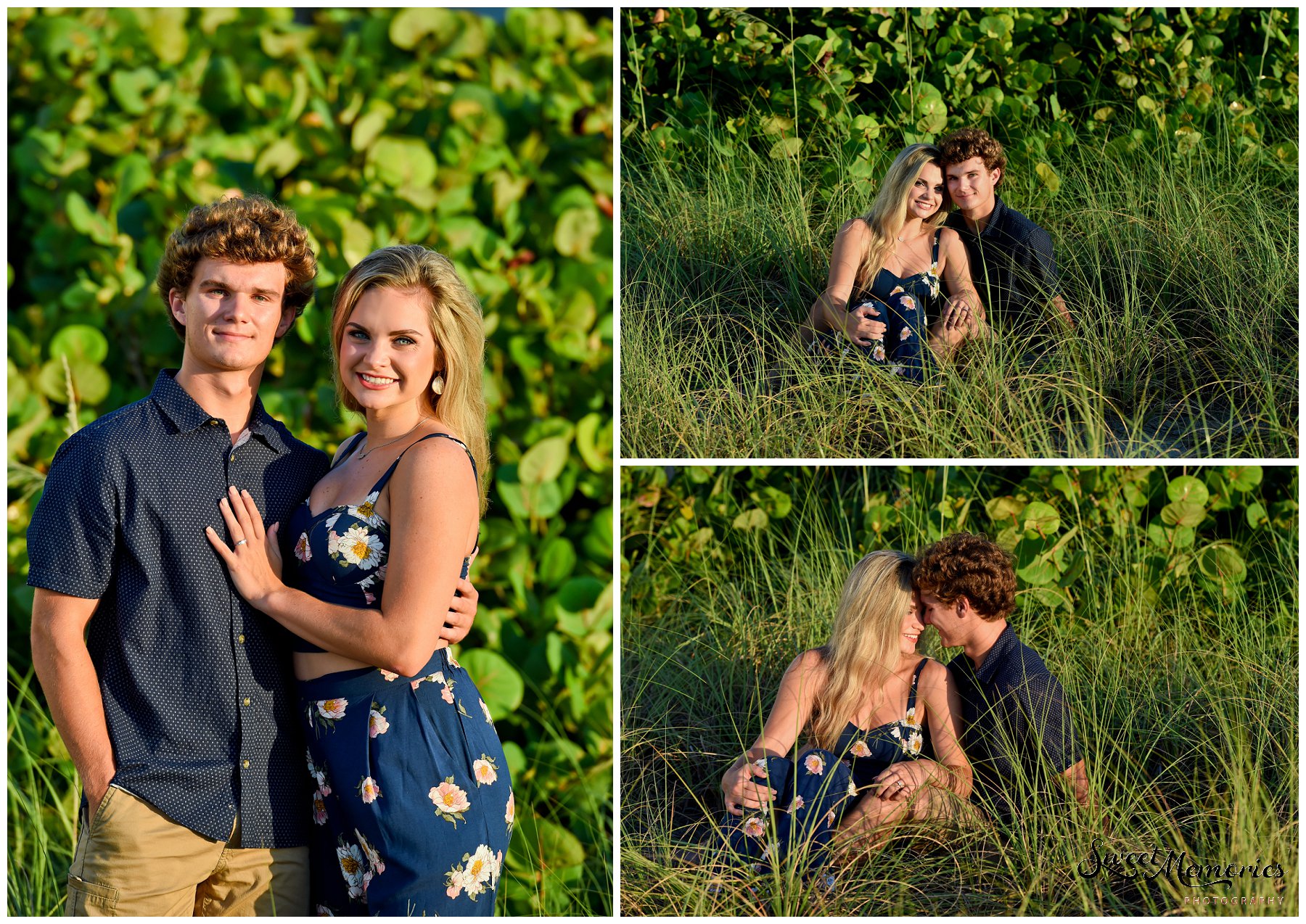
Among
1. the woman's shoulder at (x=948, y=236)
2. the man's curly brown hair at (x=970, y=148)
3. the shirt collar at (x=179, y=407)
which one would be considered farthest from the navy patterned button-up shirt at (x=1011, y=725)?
the shirt collar at (x=179, y=407)

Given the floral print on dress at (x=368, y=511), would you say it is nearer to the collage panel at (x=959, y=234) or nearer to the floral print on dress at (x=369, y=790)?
the floral print on dress at (x=369, y=790)

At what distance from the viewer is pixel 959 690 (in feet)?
7.93

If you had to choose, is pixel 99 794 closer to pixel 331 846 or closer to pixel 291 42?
pixel 331 846

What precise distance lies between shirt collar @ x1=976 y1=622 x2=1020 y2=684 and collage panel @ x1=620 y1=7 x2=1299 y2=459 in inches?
18.1

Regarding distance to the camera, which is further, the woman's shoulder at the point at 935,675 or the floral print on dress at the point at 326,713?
the woman's shoulder at the point at 935,675

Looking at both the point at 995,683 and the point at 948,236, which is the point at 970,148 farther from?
the point at 995,683

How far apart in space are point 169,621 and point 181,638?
0.04 metres

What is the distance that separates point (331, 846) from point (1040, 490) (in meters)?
1.78

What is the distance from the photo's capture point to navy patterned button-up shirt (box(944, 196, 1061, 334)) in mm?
2266

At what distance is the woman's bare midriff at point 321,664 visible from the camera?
1916 mm

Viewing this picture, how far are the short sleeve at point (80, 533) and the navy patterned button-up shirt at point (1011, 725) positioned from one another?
70.7 inches

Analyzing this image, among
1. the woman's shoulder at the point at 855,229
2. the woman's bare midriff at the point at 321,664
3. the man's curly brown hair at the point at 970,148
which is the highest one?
the man's curly brown hair at the point at 970,148

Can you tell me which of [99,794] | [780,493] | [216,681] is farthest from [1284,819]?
[99,794]

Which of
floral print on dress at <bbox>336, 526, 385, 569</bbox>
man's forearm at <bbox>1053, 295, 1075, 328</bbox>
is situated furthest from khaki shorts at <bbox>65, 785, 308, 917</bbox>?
man's forearm at <bbox>1053, 295, 1075, 328</bbox>
